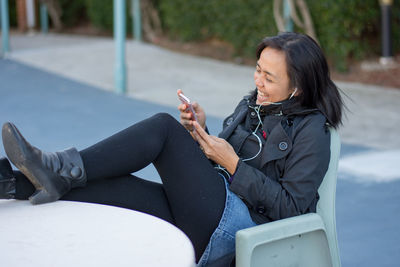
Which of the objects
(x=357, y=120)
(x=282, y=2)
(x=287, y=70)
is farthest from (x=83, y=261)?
(x=282, y=2)

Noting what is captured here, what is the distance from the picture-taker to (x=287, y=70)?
269cm

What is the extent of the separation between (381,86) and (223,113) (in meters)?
2.38

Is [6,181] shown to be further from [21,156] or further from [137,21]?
[137,21]

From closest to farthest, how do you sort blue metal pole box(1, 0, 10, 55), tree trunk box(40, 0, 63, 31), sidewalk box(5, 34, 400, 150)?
sidewalk box(5, 34, 400, 150) → blue metal pole box(1, 0, 10, 55) → tree trunk box(40, 0, 63, 31)

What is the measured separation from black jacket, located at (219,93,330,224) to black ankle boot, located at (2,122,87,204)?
670 millimetres

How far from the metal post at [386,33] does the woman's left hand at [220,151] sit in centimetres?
648

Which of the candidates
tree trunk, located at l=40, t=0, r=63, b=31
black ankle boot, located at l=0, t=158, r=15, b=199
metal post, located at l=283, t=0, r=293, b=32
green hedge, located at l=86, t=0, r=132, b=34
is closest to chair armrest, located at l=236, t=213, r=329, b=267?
black ankle boot, located at l=0, t=158, r=15, b=199

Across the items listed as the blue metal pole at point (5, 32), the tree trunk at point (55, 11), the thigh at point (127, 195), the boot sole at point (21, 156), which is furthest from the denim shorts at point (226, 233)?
the tree trunk at point (55, 11)

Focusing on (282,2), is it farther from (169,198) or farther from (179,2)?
(169,198)

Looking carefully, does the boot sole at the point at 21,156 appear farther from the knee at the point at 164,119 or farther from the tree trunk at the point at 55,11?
the tree trunk at the point at 55,11

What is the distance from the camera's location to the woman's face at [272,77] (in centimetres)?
269

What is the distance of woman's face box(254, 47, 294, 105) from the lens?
269 centimetres

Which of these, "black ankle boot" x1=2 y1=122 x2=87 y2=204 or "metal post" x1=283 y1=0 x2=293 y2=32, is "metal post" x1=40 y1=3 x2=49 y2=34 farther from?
"black ankle boot" x1=2 y1=122 x2=87 y2=204

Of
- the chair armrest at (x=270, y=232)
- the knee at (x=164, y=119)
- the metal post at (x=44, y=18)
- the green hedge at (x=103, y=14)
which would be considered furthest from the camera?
the metal post at (x=44, y=18)
